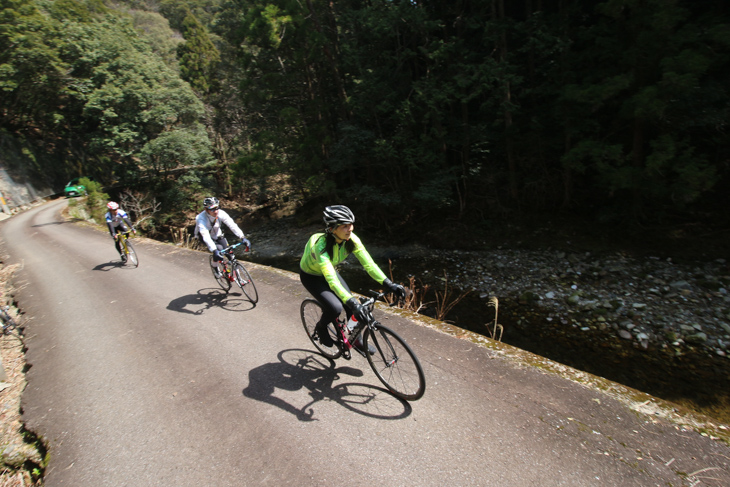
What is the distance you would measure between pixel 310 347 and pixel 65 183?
38443 millimetres

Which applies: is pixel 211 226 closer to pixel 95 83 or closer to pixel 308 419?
pixel 308 419

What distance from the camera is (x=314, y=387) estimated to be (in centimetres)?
388

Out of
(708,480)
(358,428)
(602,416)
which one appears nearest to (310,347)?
(358,428)

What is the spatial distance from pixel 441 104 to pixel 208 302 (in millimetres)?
10211

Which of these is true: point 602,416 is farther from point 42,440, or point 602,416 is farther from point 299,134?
point 299,134

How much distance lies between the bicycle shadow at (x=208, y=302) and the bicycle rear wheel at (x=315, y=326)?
1792 mm

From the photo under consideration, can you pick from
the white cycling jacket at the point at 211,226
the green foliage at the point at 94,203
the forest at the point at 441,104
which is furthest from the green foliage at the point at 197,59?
the white cycling jacket at the point at 211,226

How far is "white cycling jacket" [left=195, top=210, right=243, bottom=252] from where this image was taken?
618 cm

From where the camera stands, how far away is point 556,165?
44.2ft

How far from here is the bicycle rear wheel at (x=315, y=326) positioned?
423cm

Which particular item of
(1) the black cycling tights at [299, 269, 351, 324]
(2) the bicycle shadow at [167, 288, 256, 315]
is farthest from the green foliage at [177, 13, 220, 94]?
(1) the black cycling tights at [299, 269, 351, 324]

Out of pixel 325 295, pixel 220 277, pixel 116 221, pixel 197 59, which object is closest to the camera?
pixel 325 295

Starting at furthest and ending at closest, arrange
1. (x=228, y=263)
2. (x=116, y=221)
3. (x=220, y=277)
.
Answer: (x=116, y=221) → (x=220, y=277) → (x=228, y=263)

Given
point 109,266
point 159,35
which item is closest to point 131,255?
point 109,266
